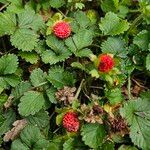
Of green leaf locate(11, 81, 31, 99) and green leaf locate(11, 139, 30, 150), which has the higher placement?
green leaf locate(11, 81, 31, 99)

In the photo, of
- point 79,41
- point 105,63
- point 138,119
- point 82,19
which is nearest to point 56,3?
point 82,19

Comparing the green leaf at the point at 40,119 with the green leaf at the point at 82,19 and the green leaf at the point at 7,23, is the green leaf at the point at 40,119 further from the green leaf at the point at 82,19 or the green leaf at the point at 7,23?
the green leaf at the point at 82,19

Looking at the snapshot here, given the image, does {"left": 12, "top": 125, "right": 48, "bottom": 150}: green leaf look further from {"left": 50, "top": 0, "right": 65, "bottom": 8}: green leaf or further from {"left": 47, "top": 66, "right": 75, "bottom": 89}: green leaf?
{"left": 50, "top": 0, "right": 65, "bottom": 8}: green leaf

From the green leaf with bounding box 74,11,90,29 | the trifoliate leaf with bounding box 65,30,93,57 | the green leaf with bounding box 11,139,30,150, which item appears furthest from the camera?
the green leaf with bounding box 74,11,90,29

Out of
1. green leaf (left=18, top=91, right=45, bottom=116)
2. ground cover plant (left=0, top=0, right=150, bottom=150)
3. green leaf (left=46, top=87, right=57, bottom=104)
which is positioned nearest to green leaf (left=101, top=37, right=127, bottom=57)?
ground cover plant (left=0, top=0, right=150, bottom=150)

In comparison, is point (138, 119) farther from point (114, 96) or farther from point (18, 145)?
point (18, 145)

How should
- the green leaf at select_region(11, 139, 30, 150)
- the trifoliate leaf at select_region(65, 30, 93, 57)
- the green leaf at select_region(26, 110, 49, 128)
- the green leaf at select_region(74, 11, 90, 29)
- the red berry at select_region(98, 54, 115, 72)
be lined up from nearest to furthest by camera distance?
1. the red berry at select_region(98, 54, 115, 72)
2. the green leaf at select_region(11, 139, 30, 150)
3. the green leaf at select_region(26, 110, 49, 128)
4. the trifoliate leaf at select_region(65, 30, 93, 57)
5. the green leaf at select_region(74, 11, 90, 29)
